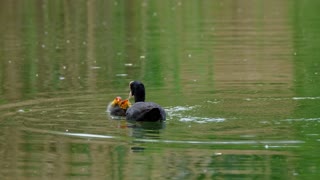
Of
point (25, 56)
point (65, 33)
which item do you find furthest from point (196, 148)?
point (65, 33)

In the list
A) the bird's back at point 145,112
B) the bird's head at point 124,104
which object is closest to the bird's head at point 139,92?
the bird's head at point 124,104

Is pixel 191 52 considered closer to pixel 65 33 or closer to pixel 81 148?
pixel 65 33

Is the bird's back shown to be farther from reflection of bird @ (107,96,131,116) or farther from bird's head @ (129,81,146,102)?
bird's head @ (129,81,146,102)

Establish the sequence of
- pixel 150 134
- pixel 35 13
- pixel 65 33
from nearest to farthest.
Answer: pixel 150 134 < pixel 65 33 < pixel 35 13

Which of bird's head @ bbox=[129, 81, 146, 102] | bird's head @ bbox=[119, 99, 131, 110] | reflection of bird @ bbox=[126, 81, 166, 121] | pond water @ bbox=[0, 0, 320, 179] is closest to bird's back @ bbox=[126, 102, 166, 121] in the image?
reflection of bird @ bbox=[126, 81, 166, 121]

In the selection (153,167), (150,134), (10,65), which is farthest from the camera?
(10,65)

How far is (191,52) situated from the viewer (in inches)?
999

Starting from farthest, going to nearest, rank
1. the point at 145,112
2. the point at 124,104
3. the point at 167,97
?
the point at 167,97 → the point at 124,104 → the point at 145,112

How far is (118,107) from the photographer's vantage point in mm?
16109

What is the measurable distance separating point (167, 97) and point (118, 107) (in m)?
1.55

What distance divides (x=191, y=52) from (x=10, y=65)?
14.0ft

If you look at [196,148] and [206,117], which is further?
[206,117]

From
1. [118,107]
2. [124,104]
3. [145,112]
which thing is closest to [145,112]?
[145,112]

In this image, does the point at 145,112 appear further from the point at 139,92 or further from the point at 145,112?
the point at 139,92
